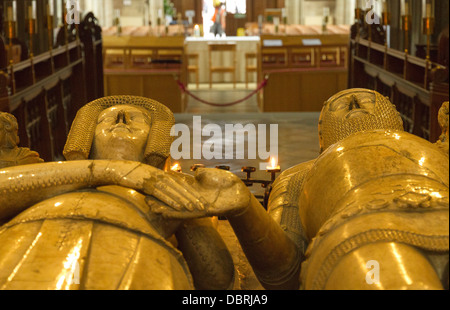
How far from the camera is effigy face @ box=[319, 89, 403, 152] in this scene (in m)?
3.20

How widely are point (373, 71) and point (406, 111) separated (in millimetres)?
1587

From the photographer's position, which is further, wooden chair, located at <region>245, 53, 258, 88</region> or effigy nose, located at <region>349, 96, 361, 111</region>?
wooden chair, located at <region>245, 53, 258, 88</region>

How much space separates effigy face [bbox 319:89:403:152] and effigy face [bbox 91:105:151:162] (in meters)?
0.79

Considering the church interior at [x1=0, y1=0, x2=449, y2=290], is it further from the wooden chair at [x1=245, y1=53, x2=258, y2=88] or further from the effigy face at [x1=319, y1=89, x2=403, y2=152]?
the wooden chair at [x1=245, y1=53, x2=258, y2=88]

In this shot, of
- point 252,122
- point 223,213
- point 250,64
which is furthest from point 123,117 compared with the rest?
point 250,64

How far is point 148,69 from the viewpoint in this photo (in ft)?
46.2

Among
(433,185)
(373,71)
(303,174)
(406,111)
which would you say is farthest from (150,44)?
(433,185)

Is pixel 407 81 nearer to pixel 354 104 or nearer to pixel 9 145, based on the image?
pixel 354 104

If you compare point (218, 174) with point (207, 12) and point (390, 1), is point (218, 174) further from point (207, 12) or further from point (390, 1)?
point (207, 12)

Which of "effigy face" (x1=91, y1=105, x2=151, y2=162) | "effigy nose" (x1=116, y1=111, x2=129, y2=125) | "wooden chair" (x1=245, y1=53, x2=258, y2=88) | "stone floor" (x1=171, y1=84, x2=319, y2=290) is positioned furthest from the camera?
"wooden chair" (x1=245, y1=53, x2=258, y2=88)

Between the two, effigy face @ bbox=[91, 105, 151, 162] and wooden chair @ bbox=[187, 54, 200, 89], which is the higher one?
effigy face @ bbox=[91, 105, 151, 162]

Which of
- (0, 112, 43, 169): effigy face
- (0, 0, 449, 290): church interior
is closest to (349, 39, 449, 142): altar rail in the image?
(0, 0, 449, 290): church interior

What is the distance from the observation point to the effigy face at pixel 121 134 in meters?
2.90
